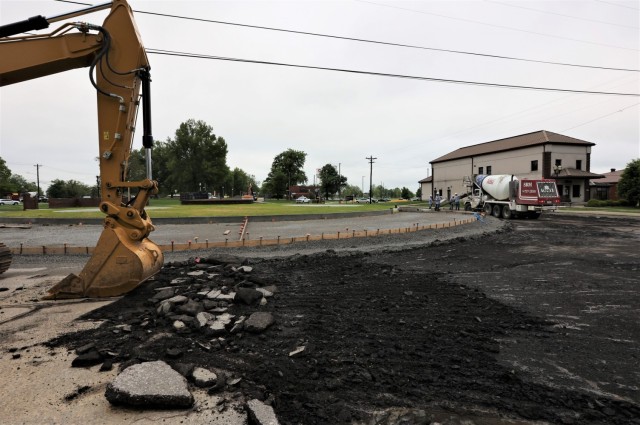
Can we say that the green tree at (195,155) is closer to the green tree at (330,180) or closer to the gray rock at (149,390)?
the green tree at (330,180)

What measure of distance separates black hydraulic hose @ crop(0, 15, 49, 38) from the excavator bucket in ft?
11.0

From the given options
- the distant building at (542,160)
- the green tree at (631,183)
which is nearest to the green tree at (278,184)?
the distant building at (542,160)

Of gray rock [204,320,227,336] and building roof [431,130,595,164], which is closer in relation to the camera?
gray rock [204,320,227,336]

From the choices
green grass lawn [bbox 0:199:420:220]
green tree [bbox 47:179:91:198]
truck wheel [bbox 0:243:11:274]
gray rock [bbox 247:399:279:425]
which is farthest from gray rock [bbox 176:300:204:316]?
green tree [bbox 47:179:91:198]

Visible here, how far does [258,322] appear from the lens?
440 centimetres

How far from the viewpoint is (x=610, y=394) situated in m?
3.07

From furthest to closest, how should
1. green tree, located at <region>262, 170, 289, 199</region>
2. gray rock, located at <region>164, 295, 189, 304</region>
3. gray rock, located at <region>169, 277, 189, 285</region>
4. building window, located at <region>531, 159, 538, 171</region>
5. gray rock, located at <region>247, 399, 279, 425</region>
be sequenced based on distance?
green tree, located at <region>262, 170, 289, 199</region> → building window, located at <region>531, 159, 538, 171</region> → gray rock, located at <region>169, 277, 189, 285</region> → gray rock, located at <region>164, 295, 189, 304</region> → gray rock, located at <region>247, 399, 279, 425</region>

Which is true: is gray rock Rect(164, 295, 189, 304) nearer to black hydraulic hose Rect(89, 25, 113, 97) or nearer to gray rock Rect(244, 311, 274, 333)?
gray rock Rect(244, 311, 274, 333)

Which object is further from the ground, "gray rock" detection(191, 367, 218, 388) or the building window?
the building window


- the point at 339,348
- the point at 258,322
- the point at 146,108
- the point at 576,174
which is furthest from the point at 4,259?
the point at 576,174

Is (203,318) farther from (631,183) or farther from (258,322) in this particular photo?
(631,183)

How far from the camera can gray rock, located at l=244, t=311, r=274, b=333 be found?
427 cm

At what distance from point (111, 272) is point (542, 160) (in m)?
54.4

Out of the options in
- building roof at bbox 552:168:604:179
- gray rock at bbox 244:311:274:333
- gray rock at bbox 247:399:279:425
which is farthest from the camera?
building roof at bbox 552:168:604:179
